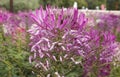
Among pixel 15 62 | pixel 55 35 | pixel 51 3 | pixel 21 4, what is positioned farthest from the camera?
pixel 51 3

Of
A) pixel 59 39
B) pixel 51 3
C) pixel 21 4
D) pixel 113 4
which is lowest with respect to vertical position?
pixel 113 4

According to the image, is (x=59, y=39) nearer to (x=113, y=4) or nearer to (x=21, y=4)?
(x=21, y=4)

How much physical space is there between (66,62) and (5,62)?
20.0 inches

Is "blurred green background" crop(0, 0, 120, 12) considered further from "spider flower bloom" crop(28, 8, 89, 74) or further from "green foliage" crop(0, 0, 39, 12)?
"spider flower bloom" crop(28, 8, 89, 74)

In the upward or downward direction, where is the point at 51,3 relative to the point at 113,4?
upward

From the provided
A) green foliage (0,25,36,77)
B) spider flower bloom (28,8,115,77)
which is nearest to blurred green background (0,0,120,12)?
green foliage (0,25,36,77)

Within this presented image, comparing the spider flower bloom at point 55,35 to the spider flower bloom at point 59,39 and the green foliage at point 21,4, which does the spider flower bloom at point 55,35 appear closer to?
the spider flower bloom at point 59,39

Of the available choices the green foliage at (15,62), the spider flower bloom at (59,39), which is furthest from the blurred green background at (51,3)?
the spider flower bloom at (59,39)

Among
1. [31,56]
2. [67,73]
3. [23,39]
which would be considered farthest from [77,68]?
[23,39]

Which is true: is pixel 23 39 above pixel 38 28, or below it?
below

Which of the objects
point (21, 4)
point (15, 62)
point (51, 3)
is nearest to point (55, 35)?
point (15, 62)

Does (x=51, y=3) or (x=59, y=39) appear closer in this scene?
(x=59, y=39)

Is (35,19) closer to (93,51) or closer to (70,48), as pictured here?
(70,48)

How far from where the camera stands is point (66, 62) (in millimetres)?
3336
